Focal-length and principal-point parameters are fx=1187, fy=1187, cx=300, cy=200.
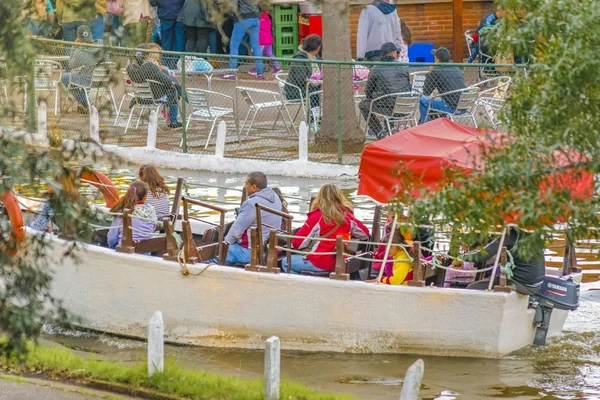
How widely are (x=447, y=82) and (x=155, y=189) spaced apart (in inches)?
267

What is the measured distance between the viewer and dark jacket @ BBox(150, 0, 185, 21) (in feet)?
85.4

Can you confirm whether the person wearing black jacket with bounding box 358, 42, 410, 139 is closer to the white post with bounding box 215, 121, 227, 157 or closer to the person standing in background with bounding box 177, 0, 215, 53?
the white post with bounding box 215, 121, 227, 157

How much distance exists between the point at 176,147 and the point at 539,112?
1389 cm

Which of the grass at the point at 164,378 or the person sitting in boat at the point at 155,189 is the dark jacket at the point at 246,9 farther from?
the grass at the point at 164,378

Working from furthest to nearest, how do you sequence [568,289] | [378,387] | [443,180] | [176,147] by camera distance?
[176,147] → [568,289] → [378,387] → [443,180]

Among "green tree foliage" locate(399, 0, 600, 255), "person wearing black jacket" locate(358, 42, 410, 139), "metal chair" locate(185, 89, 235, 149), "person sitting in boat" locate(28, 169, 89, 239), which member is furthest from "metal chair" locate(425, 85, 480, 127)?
"person sitting in boat" locate(28, 169, 89, 239)

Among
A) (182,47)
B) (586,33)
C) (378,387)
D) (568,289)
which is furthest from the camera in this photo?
(182,47)

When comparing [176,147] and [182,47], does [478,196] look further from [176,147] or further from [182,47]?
[182,47]

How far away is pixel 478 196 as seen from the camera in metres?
6.52

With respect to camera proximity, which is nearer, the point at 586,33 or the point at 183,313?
the point at 586,33

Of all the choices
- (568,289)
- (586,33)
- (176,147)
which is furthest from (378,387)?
(176,147)

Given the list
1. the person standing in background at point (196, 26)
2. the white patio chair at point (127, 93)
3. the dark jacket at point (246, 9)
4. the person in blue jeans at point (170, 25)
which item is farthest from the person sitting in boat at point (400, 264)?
the person in blue jeans at point (170, 25)

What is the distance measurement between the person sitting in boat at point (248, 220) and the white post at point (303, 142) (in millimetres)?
6167

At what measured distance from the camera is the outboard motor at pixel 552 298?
36.1 ft
